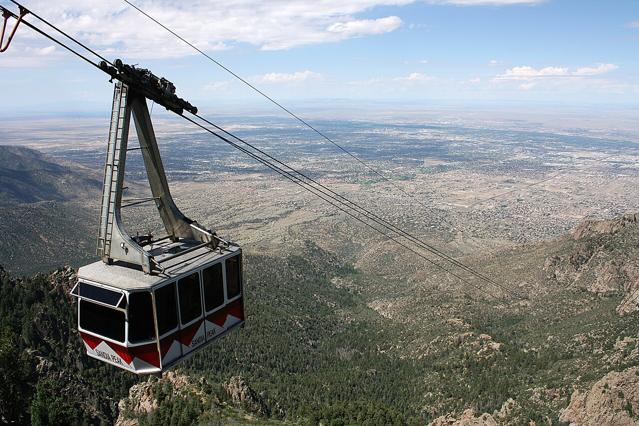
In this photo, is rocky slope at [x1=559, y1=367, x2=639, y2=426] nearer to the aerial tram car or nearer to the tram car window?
the aerial tram car

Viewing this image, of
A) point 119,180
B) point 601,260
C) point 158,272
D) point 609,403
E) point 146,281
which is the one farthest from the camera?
point 601,260

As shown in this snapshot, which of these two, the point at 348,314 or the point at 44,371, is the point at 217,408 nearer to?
the point at 44,371

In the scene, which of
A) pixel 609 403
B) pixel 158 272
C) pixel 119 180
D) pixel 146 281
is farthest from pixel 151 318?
pixel 609 403

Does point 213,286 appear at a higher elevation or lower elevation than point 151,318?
higher

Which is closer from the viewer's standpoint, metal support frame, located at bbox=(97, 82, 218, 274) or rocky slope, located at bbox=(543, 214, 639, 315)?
metal support frame, located at bbox=(97, 82, 218, 274)

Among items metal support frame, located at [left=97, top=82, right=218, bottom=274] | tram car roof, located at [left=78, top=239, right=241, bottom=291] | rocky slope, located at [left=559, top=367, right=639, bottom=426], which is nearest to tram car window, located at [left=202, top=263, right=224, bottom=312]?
tram car roof, located at [left=78, top=239, right=241, bottom=291]

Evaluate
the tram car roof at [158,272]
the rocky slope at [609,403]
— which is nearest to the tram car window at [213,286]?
the tram car roof at [158,272]

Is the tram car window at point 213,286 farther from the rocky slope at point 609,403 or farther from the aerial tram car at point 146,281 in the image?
the rocky slope at point 609,403

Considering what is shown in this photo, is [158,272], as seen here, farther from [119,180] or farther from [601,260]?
[601,260]

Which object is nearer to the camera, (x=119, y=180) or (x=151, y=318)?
(x=151, y=318)
